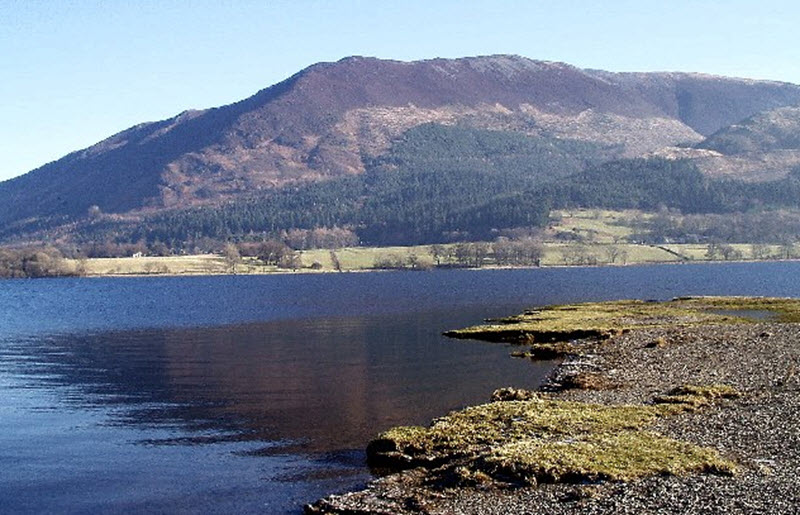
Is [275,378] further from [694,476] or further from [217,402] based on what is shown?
[694,476]

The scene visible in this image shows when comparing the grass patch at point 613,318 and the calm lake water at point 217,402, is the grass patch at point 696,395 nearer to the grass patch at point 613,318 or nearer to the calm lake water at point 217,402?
the calm lake water at point 217,402

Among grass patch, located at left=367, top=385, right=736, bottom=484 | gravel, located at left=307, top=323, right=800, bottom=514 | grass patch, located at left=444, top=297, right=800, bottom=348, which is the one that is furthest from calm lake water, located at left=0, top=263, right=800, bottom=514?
grass patch, located at left=444, top=297, right=800, bottom=348

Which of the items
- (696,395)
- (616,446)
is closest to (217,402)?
(696,395)

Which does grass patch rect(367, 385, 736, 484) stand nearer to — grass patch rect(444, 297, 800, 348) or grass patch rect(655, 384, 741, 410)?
grass patch rect(655, 384, 741, 410)

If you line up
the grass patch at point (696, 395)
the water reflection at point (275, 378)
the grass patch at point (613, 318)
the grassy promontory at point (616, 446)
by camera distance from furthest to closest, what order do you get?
1. the grass patch at point (613, 318)
2. the water reflection at point (275, 378)
3. the grass patch at point (696, 395)
4. the grassy promontory at point (616, 446)

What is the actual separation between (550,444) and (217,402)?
3010cm

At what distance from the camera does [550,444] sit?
3884 centimetres

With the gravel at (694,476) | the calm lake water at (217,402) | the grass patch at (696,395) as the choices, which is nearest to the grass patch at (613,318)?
the calm lake water at (217,402)

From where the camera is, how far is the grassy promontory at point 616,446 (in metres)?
32.4

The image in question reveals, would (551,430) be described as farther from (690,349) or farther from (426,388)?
(690,349)

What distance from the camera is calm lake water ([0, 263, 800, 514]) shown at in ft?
130

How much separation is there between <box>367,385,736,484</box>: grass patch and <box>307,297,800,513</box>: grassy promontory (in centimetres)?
6

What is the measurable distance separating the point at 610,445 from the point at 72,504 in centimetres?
2309

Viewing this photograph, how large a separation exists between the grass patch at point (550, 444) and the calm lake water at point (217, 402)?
3268 mm
